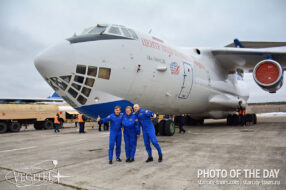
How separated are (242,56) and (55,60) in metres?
9.30

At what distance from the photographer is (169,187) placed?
116 inches

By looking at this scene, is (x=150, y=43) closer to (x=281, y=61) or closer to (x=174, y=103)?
(x=174, y=103)

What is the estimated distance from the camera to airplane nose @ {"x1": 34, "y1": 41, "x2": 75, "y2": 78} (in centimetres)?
475

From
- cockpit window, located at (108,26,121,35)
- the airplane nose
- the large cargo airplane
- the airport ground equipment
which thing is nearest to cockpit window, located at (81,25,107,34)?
the large cargo airplane

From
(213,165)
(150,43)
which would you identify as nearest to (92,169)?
(213,165)

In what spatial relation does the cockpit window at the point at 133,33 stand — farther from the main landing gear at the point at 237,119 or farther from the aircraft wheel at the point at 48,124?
the aircraft wheel at the point at 48,124

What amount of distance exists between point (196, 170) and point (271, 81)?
22.5ft

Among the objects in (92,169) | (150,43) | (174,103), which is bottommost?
(92,169)

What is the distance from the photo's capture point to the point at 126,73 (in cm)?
562

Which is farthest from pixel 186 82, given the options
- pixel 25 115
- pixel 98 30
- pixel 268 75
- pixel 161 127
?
pixel 25 115

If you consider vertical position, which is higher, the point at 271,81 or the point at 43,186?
the point at 271,81

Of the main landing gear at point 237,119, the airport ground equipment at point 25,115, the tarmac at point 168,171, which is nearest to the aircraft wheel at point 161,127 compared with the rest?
the tarmac at point 168,171

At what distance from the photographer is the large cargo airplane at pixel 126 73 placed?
4.90 metres

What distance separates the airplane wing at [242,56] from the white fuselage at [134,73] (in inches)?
78.6
